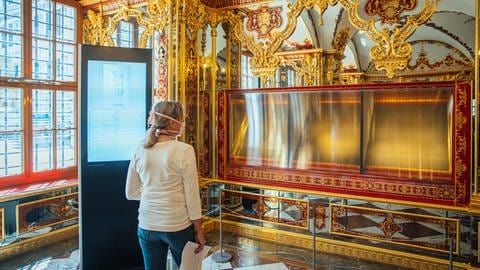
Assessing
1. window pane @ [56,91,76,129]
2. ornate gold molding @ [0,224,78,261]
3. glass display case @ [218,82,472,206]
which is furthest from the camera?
window pane @ [56,91,76,129]

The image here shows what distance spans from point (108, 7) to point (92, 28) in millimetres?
350

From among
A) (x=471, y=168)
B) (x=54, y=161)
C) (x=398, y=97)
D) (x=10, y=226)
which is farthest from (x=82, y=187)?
(x=471, y=168)

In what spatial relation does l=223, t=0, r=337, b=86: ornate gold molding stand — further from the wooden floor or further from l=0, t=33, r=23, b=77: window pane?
l=0, t=33, r=23, b=77: window pane

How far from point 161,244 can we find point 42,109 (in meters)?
3.16

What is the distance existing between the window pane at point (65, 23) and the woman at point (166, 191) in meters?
3.32

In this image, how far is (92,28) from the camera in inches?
188

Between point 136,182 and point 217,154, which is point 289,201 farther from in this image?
point 136,182

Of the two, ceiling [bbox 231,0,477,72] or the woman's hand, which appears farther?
ceiling [bbox 231,0,477,72]

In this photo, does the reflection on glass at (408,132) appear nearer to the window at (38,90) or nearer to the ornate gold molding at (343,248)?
the ornate gold molding at (343,248)

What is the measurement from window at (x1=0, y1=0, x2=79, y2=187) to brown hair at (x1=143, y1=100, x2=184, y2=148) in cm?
284

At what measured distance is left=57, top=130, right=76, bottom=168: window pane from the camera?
4.55 meters

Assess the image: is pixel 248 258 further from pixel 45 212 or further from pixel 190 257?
pixel 45 212

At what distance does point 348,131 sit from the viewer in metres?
3.90

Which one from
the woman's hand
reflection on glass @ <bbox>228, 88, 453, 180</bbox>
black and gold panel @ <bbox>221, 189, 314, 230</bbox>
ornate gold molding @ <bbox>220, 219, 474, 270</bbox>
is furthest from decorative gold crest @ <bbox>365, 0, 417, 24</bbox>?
the woman's hand
